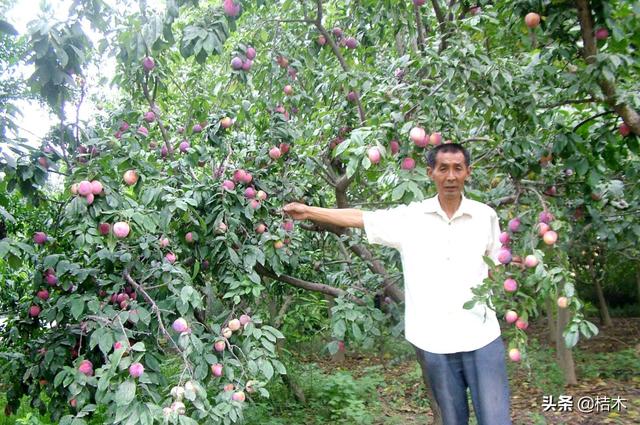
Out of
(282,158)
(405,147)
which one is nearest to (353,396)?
(282,158)

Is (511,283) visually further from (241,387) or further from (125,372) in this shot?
(125,372)

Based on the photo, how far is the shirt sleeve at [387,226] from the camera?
198 cm

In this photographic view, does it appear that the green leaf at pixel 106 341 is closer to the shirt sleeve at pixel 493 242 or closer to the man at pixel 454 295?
the man at pixel 454 295

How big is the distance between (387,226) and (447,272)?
0.28 meters

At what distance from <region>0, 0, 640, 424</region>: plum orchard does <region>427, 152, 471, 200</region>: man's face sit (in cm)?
9

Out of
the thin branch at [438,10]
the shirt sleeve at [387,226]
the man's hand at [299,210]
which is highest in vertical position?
the thin branch at [438,10]

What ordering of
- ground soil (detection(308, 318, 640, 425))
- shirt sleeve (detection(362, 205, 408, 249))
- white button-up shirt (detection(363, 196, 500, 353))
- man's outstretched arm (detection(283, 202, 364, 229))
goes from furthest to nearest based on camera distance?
ground soil (detection(308, 318, 640, 425)) < man's outstretched arm (detection(283, 202, 364, 229)) < shirt sleeve (detection(362, 205, 408, 249)) < white button-up shirt (detection(363, 196, 500, 353))

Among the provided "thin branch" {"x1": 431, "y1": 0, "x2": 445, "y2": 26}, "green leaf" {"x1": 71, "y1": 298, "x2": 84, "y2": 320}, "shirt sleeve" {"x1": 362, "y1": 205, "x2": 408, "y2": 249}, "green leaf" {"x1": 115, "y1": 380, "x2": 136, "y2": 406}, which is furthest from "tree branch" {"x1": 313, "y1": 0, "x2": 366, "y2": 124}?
"green leaf" {"x1": 115, "y1": 380, "x2": 136, "y2": 406}

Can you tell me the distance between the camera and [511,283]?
1669 millimetres

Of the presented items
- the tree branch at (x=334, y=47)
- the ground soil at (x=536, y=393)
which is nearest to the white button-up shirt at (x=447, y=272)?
the tree branch at (x=334, y=47)

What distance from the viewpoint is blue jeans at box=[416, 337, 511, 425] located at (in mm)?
1814

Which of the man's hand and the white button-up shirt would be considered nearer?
the white button-up shirt

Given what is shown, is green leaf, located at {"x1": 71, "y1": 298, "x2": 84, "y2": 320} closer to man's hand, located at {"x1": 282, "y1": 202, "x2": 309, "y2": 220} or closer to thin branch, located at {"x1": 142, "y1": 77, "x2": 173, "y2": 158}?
man's hand, located at {"x1": 282, "y1": 202, "x2": 309, "y2": 220}

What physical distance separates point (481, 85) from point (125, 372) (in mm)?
1567
